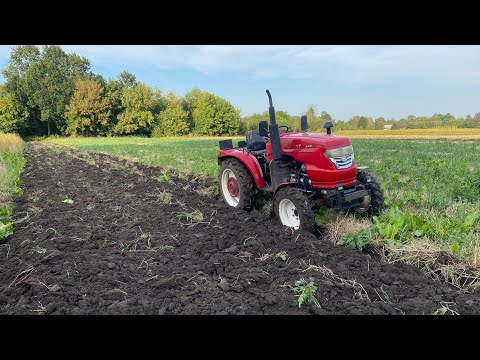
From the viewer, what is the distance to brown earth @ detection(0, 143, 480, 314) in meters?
3.36

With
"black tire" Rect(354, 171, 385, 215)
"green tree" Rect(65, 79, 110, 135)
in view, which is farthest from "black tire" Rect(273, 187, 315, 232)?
"green tree" Rect(65, 79, 110, 135)

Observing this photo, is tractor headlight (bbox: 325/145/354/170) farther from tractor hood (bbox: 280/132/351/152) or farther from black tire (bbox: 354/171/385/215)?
black tire (bbox: 354/171/385/215)

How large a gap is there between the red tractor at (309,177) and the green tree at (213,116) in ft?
56.3

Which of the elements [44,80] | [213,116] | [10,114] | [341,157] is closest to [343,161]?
[341,157]

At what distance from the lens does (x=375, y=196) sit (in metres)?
5.57

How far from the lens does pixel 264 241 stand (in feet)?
16.4

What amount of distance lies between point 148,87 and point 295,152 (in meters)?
36.6

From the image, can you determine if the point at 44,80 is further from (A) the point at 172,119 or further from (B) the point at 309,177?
(B) the point at 309,177

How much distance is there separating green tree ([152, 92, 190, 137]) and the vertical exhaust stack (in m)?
25.9

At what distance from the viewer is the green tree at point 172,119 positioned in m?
31.9

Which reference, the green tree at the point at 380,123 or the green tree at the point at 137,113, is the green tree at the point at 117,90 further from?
the green tree at the point at 380,123

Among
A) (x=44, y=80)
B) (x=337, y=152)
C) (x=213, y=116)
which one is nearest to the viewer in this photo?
(x=337, y=152)

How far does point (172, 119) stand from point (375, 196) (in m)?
29.7

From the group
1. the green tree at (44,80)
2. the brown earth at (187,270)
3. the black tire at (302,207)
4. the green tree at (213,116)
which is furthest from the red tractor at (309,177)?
the green tree at (44,80)
